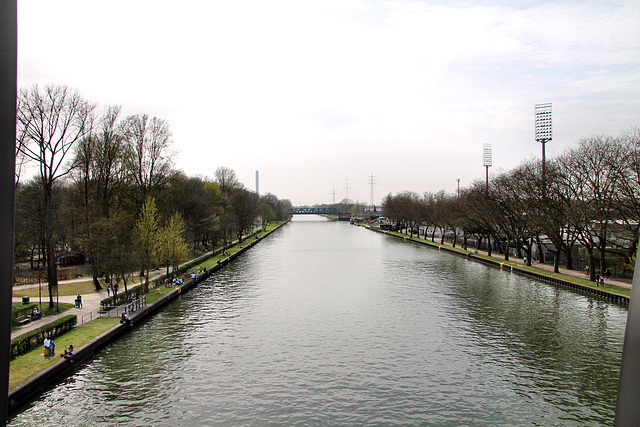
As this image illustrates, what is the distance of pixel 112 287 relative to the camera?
36344 millimetres

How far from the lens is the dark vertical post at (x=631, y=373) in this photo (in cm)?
430

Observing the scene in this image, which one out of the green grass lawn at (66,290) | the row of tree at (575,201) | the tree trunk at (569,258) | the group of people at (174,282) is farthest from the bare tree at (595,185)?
the green grass lawn at (66,290)

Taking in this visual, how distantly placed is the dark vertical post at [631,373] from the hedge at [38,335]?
78.6 ft

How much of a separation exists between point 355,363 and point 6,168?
19.8 meters

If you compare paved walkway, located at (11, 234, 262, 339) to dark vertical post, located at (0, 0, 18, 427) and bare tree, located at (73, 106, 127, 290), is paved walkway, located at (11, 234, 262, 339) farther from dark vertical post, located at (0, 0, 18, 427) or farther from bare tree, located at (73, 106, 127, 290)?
dark vertical post, located at (0, 0, 18, 427)

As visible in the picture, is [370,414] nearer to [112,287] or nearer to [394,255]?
[112,287]

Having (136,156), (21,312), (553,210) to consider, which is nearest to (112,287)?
(21,312)

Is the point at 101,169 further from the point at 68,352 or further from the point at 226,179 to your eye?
the point at 226,179

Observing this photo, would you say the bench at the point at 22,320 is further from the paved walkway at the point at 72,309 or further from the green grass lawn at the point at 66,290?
the green grass lawn at the point at 66,290

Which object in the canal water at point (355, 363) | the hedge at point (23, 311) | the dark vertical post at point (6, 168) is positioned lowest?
the canal water at point (355, 363)

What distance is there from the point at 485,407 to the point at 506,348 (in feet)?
27.1

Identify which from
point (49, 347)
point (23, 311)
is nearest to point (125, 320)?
point (23, 311)

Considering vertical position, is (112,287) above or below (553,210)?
below

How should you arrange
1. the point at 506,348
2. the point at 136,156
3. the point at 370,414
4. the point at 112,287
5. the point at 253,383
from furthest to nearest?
1. the point at 136,156
2. the point at 112,287
3. the point at 506,348
4. the point at 253,383
5. the point at 370,414
